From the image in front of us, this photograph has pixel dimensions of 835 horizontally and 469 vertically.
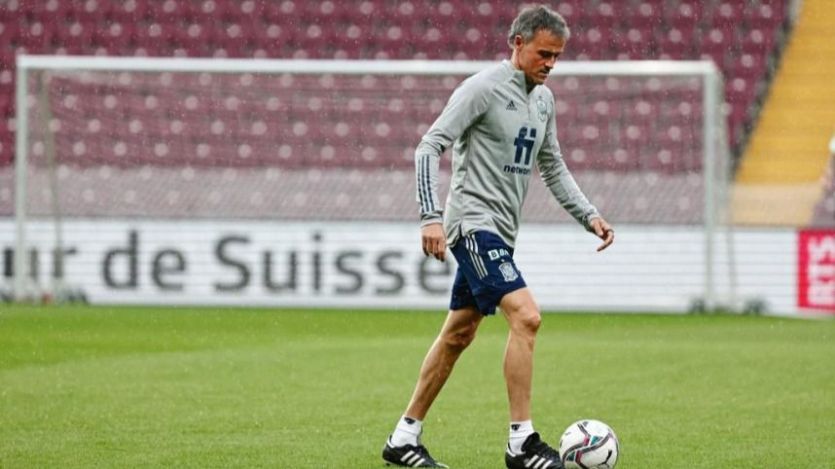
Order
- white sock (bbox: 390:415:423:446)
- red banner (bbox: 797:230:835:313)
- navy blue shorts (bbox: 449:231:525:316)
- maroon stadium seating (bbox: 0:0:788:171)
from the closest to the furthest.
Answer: navy blue shorts (bbox: 449:231:525:316)
white sock (bbox: 390:415:423:446)
red banner (bbox: 797:230:835:313)
maroon stadium seating (bbox: 0:0:788:171)

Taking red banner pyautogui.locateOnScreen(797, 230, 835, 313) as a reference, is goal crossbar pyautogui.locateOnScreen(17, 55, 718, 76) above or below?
above

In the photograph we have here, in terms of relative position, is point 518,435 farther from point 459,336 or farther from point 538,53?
point 538,53

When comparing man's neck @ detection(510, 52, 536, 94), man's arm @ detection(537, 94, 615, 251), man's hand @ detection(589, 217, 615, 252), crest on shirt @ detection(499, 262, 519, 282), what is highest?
man's neck @ detection(510, 52, 536, 94)

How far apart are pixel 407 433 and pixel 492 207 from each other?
950 mm

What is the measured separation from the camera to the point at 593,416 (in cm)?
750

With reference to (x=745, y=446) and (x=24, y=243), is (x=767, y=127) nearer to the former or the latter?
(x=24, y=243)

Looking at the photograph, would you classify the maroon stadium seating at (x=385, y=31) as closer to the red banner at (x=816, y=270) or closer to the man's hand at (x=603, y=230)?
the red banner at (x=816, y=270)

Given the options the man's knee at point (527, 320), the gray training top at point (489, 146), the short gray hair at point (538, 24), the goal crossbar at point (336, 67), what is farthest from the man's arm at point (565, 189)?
the goal crossbar at point (336, 67)

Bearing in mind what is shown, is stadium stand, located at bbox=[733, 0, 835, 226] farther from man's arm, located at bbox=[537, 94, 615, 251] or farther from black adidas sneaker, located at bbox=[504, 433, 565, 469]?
black adidas sneaker, located at bbox=[504, 433, 565, 469]

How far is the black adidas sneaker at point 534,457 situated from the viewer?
556 cm

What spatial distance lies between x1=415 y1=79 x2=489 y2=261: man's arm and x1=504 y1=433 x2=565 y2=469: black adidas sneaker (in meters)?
0.77

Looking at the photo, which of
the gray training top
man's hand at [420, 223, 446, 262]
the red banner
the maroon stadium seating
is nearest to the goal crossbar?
the red banner

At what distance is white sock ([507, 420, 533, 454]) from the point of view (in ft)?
18.3

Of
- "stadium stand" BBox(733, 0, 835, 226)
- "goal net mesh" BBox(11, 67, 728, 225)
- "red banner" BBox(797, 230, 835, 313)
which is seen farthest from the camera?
"goal net mesh" BBox(11, 67, 728, 225)
